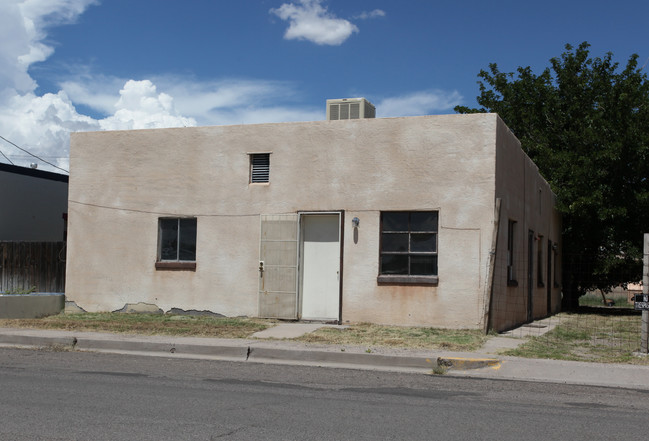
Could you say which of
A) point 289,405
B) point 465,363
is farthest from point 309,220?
point 289,405

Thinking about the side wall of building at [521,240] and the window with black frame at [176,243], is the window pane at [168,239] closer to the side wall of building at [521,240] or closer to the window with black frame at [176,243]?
the window with black frame at [176,243]

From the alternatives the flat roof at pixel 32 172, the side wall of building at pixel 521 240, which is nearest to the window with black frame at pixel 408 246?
the side wall of building at pixel 521 240

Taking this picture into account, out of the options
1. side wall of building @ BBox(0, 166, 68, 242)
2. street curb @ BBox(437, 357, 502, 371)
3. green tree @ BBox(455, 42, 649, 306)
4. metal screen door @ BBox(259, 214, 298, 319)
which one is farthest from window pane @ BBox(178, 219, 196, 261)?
green tree @ BBox(455, 42, 649, 306)

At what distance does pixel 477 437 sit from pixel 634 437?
1414 mm

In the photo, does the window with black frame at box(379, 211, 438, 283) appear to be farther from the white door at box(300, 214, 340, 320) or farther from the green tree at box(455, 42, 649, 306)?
the green tree at box(455, 42, 649, 306)

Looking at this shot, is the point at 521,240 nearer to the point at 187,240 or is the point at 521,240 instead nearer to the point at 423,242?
the point at 423,242

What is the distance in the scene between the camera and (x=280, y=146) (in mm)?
15273

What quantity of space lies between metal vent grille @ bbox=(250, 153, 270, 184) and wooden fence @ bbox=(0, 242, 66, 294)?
5.61 metres

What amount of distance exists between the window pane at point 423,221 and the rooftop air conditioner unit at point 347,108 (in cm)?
309

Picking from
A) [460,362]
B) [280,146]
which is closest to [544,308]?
[280,146]

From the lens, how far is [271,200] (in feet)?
50.0

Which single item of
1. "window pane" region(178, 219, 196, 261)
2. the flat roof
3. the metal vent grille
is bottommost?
"window pane" region(178, 219, 196, 261)

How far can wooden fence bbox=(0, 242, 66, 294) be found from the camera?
1722 cm

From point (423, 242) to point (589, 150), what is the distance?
11.3 metres
